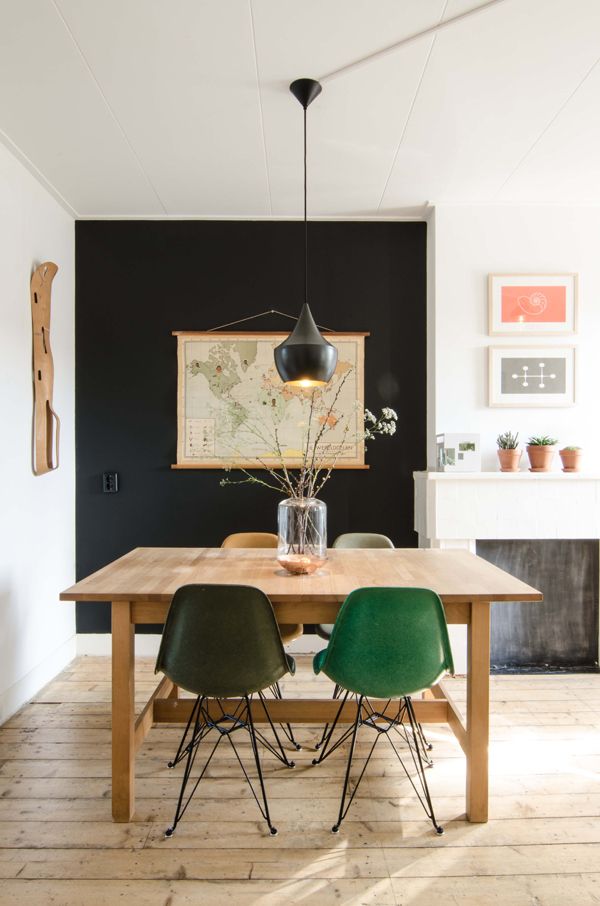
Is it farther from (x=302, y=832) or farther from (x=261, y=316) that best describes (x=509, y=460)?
(x=302, y=832)

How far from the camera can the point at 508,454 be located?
11.7 feet

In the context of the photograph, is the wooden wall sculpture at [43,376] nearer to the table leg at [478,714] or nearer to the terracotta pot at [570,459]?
the table leg at [478,714]

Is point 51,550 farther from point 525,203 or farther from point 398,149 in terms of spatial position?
point 525,203

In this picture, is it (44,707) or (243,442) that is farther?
(243,442)

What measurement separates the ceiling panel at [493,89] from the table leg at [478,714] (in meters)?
2.15

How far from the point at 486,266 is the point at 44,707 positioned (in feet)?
12.1

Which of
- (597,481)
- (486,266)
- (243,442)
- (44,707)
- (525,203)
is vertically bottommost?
(44,707)

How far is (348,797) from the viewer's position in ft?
7.45

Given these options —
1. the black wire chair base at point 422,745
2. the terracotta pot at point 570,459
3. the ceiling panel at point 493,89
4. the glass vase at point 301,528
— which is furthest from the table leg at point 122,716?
the terracotta pot at point 570,459

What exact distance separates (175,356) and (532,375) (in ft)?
7.73

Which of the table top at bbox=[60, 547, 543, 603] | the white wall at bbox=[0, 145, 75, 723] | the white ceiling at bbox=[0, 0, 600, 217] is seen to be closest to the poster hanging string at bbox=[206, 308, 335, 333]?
the white ceiling at bbox=[0, 0, 600, 217]

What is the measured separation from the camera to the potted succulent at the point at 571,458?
352cm

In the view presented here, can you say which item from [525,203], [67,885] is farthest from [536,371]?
[67,885]

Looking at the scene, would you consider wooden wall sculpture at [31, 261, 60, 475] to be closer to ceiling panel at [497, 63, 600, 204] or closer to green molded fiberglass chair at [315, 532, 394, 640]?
green molded fiberglass chair at [315, 532, 394, 640]
